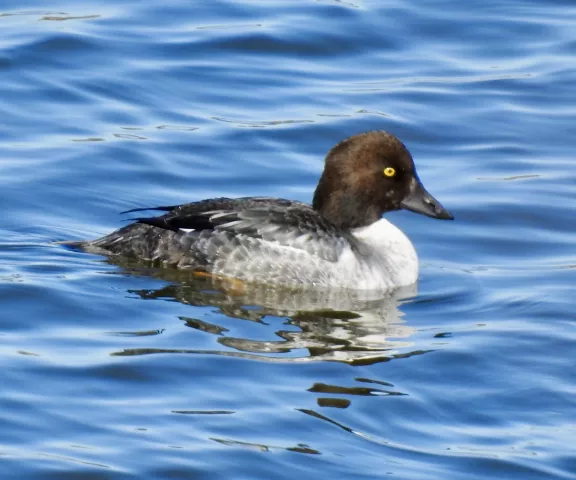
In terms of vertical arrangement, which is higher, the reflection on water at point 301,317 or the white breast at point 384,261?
the white breast at point 384,261

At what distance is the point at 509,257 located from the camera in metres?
11.7

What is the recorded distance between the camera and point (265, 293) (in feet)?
35.4

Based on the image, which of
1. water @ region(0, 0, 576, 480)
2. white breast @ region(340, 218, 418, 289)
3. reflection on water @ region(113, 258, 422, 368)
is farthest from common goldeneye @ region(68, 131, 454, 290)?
water @ region(0, 0, 576, 480)

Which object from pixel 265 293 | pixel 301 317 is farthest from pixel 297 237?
pixel 301 317

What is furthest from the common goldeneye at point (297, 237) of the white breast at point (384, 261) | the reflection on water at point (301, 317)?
the reflection on water at point (301, 317)

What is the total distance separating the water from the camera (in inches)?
305

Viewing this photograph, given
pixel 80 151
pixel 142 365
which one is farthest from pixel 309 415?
pixel 80 151

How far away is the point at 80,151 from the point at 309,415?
6117 millimetres

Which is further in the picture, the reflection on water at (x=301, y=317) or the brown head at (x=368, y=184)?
the brown head at (x=368, y=184)

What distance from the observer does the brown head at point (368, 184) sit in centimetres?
1121

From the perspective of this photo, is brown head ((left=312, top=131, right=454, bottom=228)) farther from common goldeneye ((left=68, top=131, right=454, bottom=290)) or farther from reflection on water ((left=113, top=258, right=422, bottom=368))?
reflection on water ((left=113, top=258, right=422, bottom=368))

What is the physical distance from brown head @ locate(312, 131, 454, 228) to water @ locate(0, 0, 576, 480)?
60 centimetres

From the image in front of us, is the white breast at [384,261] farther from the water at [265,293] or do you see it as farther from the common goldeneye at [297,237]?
the water at [265,293]

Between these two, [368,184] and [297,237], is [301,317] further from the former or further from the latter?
[368,184]
